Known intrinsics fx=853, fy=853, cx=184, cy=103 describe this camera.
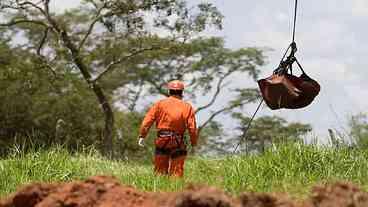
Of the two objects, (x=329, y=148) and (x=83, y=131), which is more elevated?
(x=329, y=148)

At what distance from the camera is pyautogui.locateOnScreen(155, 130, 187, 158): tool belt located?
1095cm

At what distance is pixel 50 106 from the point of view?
1233 inches

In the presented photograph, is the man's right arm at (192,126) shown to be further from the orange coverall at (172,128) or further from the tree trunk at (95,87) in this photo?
the tree trunk at (95,87)

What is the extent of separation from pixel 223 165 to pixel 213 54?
2963 centimetres

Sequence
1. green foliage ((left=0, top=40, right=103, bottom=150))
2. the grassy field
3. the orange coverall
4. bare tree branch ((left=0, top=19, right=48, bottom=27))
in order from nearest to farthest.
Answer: the grassy field → the orange coverall → bare tree branch ((left=0, top=19, right=48, bottom=27)) → green foliage ((left=0, top=40, right=103, bottom=150))

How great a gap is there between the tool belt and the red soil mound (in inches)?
318

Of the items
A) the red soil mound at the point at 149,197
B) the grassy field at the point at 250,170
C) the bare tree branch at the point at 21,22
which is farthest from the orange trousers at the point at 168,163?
the bare tree branch at the point at 21,22

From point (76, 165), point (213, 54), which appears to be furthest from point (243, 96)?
point (76, 165)

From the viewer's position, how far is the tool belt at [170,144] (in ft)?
35.9

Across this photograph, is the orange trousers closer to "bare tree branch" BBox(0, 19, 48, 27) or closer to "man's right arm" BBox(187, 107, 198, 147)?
"man's right arm" BBox(187, 107, 198, 147)

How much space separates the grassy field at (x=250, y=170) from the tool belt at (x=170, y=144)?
2.50 metres

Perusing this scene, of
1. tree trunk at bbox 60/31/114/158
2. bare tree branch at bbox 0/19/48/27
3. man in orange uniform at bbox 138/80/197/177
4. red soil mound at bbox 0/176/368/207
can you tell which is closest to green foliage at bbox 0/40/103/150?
tree trunk at bbox 60/31/114/158

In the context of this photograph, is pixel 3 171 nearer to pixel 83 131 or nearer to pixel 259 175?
pixel 259 175

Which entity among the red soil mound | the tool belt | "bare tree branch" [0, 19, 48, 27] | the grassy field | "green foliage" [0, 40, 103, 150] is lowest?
"green foliage" [0, 40, 103, 150]
